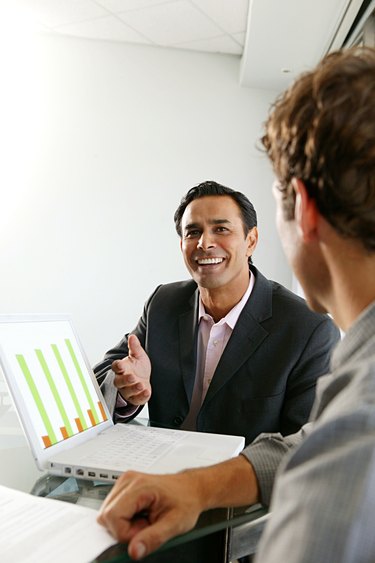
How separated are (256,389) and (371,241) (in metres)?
1.00

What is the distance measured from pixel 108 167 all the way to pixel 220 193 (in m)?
2.52

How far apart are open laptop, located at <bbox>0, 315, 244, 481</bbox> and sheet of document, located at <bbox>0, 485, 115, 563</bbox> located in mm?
186

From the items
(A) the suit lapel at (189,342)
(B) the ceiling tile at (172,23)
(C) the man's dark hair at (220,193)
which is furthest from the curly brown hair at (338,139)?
(B) the ceiling tile at (172,23)

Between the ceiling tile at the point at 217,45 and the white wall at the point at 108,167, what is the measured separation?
0.08 m

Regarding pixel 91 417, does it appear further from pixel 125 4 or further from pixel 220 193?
pixel 125 4

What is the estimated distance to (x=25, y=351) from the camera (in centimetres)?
126

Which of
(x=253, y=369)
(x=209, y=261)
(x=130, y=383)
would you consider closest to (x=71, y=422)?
(x=130, y=383)

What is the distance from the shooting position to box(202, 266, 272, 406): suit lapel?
1.70 meters

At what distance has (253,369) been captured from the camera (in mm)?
1713

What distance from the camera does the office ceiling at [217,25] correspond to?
329cm

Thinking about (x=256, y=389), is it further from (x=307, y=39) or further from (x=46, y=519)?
(x=307, y=39)

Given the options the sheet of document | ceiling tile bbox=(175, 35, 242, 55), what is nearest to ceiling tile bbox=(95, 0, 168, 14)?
ceiling tile bbox=(175, 35, 242, 55)

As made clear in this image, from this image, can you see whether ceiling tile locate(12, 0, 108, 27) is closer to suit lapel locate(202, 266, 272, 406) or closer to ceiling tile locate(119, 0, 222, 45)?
ceiling tile locate(119, 0, 222, 45)

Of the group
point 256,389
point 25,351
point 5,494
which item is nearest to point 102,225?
point 256,389
